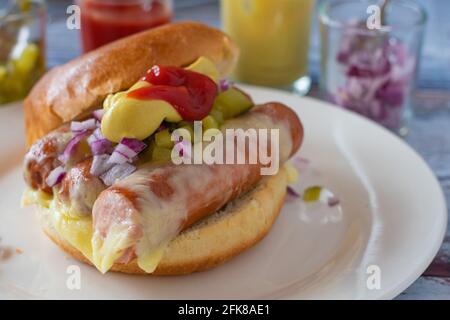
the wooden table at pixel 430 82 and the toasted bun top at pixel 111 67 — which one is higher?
the toasted bun top at pixel 111 67

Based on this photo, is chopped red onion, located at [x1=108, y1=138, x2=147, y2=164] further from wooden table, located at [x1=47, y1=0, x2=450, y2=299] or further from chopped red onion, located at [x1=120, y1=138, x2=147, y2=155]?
wooden table, located at [x1=47, y1=0, x2=450, y2=299]

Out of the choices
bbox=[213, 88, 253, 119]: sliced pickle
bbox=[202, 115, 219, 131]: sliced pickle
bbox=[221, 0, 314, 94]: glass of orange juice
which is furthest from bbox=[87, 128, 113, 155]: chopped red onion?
bbox=[221, 0, 314, 94]: glass of orange juice

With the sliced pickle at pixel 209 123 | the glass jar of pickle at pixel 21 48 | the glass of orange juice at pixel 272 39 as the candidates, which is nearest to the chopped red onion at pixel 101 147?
the sliced pickle at pixel 209 123

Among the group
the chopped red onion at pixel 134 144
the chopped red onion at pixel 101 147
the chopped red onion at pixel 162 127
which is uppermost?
the chopped red onion at pixel 162 127

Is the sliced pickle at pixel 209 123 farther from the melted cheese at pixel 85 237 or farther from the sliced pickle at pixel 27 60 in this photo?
the sliced pickle at pixel 27 60

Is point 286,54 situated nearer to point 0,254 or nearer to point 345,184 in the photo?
point 345,184

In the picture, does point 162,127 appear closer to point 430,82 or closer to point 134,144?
point 134,144
